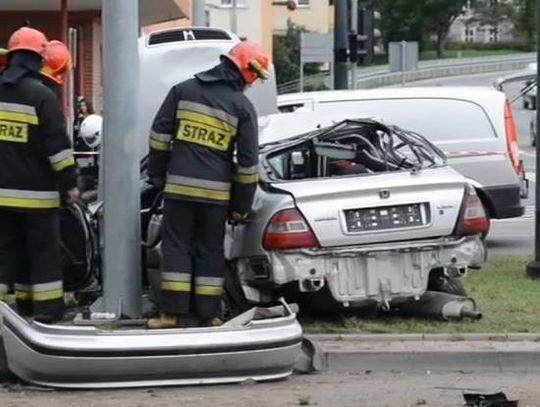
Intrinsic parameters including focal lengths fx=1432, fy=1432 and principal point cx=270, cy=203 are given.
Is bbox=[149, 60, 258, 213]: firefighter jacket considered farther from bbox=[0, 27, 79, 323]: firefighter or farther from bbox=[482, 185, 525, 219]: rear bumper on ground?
bbox=[482, 185, 525, 219]: rear bumper on ground

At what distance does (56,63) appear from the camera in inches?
364

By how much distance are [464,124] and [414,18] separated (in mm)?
86860

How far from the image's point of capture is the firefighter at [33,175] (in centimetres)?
862

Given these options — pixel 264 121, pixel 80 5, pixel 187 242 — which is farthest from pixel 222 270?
pixel 80 5

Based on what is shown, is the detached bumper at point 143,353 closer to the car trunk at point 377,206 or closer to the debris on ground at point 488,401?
the car trunk at point 377,206

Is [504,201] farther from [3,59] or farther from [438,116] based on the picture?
[3,59]

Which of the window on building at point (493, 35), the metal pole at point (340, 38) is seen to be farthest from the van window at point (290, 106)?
the window on building at point (493, 35)

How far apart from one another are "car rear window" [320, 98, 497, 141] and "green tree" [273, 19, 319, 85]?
145 feet

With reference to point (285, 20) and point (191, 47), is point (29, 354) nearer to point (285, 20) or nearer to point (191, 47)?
point (191, 47)

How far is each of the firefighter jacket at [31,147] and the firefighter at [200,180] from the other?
0.57m

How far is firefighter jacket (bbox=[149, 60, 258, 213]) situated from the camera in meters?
8.55

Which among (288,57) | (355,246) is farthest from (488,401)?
(288,57)

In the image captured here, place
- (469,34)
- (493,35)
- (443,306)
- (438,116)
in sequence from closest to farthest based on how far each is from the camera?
(443,306)
(438,116)
(493,35)
(469,34)

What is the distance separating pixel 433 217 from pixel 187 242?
1.61 metres
